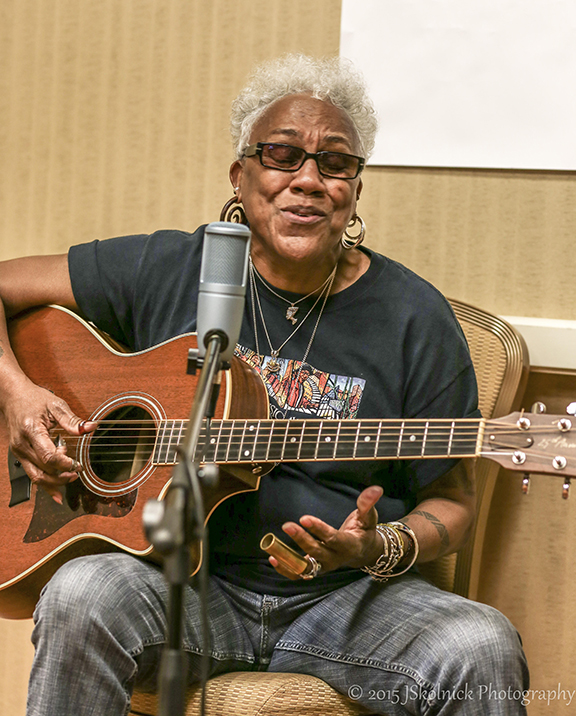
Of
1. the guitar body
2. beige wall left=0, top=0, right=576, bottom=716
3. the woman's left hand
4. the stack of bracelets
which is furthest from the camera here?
beige wall left=0, top=0, right=576, bottom=716

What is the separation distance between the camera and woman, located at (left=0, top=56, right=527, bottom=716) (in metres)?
1.34

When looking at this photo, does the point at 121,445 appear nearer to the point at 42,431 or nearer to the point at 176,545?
the point at 42,431

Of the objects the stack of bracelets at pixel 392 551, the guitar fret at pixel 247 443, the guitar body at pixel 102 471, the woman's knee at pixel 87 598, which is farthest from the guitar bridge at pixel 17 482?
the stack of bracelets at pixel 392 551

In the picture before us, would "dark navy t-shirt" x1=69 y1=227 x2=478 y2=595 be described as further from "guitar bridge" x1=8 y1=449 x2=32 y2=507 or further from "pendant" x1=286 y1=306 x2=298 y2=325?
"guitar bridge" x1=8 y1=449 x2=32 y2=507

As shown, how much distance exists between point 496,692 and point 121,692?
662 millimetres

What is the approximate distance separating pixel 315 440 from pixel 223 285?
1.84ft

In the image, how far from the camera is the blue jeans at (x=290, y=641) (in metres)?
1.31

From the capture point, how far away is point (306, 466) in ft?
5.49

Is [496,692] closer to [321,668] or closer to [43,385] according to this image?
[321,668]

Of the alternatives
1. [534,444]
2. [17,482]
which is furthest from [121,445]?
[534,444]

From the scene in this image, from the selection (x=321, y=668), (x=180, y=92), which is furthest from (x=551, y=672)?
(x=180, y=92)

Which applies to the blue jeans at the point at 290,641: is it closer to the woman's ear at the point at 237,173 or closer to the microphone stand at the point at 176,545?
the microphone stand at the point at 176,545

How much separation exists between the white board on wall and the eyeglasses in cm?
46

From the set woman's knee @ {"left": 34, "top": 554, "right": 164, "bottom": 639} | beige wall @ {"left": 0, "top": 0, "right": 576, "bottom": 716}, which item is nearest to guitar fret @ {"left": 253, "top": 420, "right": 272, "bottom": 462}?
woman's knee @ {"left": 34, "top": 554, "right": 164, "bottom": 639}
